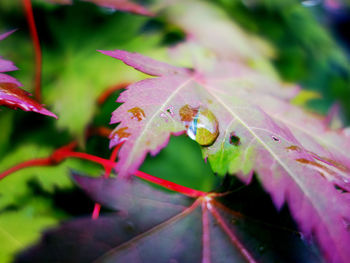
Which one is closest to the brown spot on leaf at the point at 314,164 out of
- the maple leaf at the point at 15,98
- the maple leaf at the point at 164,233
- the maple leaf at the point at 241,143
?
the maple leaf at the point at 241,143

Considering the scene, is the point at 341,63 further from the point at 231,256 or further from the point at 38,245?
the point at 38,245

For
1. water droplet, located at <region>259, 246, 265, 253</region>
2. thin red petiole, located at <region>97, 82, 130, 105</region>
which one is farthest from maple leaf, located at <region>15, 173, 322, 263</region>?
thin red petiole, located at <region>97, 82, 130, 105</region>

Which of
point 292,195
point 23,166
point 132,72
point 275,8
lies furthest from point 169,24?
point 292,195

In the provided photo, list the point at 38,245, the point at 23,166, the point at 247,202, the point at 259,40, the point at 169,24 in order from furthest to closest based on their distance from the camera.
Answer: the point at 259,40 < the point at 169,24 < the point at 23,166 < the point at 247,202 < the point at 38,245

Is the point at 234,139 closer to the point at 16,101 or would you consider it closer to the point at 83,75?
the point at 16,101

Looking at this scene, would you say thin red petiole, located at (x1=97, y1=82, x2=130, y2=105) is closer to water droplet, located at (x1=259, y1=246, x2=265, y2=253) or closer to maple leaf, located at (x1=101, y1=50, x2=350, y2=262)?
maple leaf, located at (x1=101, y1=50, x2=350, y2=262)

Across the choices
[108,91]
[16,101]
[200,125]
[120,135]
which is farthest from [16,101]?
[108,91]
